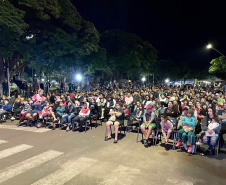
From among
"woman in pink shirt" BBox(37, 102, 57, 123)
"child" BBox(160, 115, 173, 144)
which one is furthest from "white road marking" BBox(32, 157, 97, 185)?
"woman in pink shirt" BBox(37, 102, 57, 123)

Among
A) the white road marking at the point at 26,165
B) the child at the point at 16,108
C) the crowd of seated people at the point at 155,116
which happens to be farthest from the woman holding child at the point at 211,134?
the child at the point at 16,108

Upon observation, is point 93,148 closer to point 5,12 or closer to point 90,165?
point 90,165

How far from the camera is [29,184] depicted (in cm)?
439

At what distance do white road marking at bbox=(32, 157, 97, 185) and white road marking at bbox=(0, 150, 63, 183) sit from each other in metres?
0.79

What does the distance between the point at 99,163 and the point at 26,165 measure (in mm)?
2021

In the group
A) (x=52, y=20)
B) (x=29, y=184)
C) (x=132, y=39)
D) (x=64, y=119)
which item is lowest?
(x=29, y=184)

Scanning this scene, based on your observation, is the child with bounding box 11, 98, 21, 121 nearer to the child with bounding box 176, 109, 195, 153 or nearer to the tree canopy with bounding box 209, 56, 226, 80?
the child with bounding box 176, 109, 195, 153

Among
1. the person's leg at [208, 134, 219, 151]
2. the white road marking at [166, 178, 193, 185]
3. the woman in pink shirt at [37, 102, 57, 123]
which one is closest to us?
the white road marking at [166, 178, 193, 185]

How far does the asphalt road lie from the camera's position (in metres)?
4.57

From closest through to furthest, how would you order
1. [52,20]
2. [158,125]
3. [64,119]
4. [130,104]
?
[158,125]
[64,119]
[130,104]
[52,20]

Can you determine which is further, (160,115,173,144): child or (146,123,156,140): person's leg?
(146,123,156,140): person's leg

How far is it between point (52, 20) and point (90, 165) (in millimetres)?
17464

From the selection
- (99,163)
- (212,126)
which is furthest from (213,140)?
(99,163)

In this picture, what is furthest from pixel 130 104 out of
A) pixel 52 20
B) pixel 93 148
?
pixel 52 20
